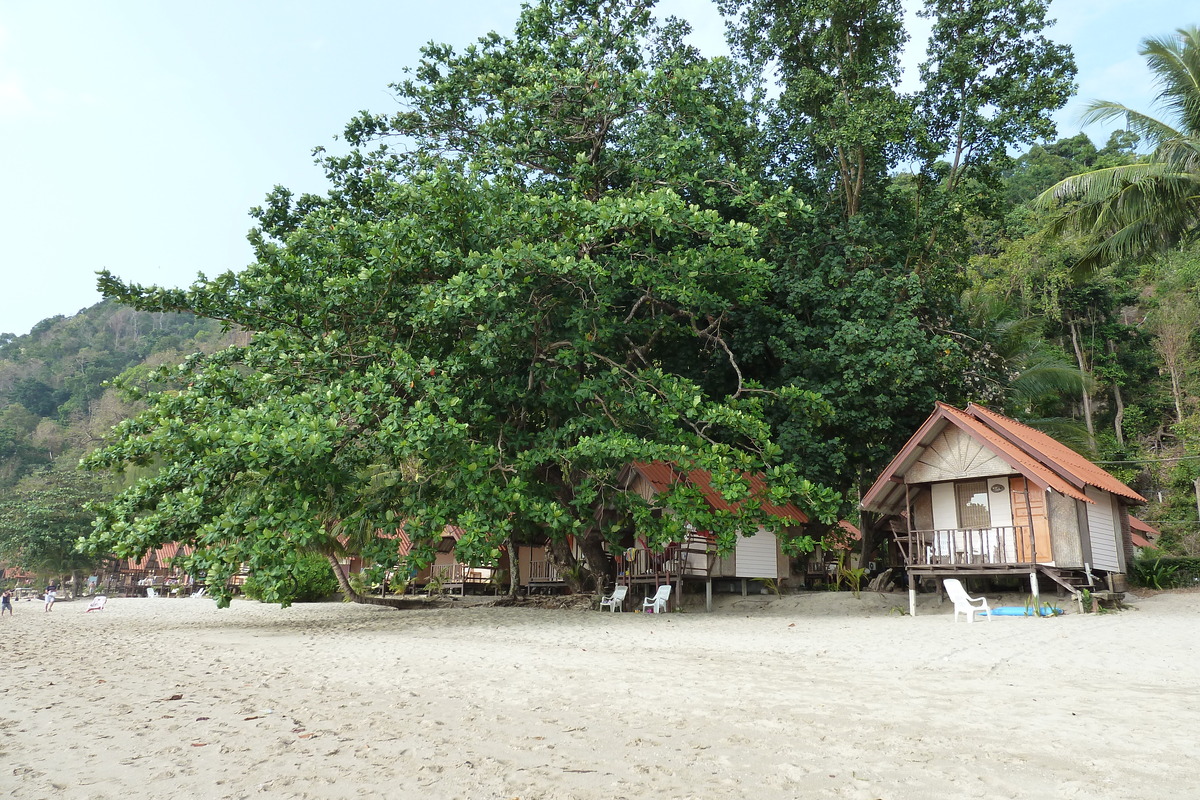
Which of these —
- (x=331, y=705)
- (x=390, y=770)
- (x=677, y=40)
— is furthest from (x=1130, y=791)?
(x=677, y=40)

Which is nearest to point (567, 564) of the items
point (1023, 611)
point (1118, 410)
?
point (1023, 611)

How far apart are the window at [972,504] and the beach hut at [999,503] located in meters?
0.02

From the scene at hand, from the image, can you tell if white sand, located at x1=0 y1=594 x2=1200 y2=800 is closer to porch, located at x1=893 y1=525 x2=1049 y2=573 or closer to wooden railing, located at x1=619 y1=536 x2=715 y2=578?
porch, located at x1=893 y1=525 x2=1049 y2=573

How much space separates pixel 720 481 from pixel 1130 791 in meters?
9.50

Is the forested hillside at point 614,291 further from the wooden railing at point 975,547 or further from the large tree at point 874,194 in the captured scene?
the wooden railing at point 975,547

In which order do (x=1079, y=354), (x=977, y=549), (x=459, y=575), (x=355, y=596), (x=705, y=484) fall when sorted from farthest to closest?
(x=1079, y=354) < (x=459, y=575) < (x=355, y=596) < (x=705, y=484) < (x=977, y=549)

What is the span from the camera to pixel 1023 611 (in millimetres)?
14008

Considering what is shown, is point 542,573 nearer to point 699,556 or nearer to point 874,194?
point 699,556

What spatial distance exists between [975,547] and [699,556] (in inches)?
241

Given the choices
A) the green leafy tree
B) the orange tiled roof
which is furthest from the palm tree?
the green leafy tree

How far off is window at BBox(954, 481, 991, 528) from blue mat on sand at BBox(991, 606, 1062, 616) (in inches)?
103

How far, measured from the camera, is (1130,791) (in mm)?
4082

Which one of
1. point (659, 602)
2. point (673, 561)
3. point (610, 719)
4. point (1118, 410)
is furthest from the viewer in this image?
point (1118, 410)

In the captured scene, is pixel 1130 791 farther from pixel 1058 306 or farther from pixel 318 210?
pixel 1058 306
